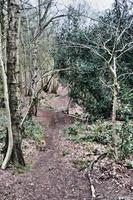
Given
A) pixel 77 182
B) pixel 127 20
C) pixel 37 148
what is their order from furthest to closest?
pixel 127 20 < pixel 37 148 < pixel 77 182

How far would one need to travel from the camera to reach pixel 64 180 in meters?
8.91

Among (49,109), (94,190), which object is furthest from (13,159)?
(49,109)

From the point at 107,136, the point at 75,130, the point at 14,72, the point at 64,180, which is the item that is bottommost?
the point at 75,130

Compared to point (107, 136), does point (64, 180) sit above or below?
above

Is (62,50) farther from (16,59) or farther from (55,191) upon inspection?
(55,191)

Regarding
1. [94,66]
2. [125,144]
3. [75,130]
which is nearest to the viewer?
[125,144]

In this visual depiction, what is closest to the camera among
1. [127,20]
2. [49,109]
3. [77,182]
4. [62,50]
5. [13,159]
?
[77,182]

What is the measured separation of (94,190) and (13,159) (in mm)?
2527

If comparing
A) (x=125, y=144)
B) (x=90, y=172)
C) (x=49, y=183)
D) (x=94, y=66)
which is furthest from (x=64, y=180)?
(x=94, y=66)

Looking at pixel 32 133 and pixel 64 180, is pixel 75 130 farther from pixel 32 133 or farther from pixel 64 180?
pixel 64 180

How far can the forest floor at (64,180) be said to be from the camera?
785 cm

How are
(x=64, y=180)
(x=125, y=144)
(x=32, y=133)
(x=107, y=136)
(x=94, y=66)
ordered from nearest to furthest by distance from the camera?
(x=64, y=180), (x=125, y=144), (x=107, y=136), (x=32, y=133), (x=94, y=66)

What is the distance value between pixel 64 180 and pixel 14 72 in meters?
3.18

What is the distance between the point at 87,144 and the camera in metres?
13.2
